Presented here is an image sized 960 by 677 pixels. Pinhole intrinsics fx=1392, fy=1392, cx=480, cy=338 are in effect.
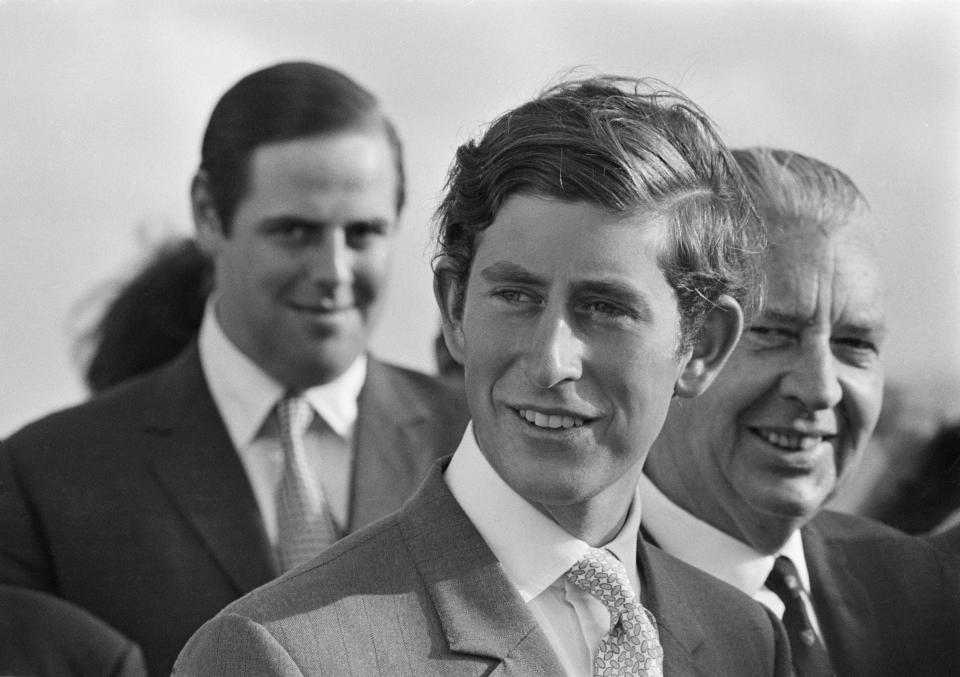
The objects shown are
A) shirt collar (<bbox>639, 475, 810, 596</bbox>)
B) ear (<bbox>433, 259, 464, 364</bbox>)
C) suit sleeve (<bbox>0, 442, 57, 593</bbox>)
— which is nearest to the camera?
ear (<bbox>433, 259, 464, 364</bbox>)

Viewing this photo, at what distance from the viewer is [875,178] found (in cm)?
253

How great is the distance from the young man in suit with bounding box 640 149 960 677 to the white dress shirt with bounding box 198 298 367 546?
530mm

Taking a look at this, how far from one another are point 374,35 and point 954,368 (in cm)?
125

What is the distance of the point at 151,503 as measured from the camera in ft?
7.48

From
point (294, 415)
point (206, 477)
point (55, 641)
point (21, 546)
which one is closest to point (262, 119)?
point (294, 415)

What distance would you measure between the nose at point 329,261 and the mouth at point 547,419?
0.96 metres

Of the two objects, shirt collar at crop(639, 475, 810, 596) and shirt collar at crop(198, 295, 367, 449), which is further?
shirt collar at crop(198, 295, 367, 449)

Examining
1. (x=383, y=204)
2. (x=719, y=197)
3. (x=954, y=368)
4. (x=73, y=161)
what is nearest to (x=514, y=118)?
(x=719, y=197)

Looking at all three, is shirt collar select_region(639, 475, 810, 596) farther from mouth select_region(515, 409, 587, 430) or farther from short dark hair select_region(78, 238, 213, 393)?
short dark hair select_region(78, 238, 213, 393)

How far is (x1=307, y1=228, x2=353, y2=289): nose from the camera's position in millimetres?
2385

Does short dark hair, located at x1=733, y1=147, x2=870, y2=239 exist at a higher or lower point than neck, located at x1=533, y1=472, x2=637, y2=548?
higher

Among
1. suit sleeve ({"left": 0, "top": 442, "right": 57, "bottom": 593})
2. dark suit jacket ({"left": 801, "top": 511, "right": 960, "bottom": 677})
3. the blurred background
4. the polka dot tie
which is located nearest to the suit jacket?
suit sleeve ({"left": 0, "top": 442, "right": 57, "bottom": 593})

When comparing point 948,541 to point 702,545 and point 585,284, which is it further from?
point 585,284

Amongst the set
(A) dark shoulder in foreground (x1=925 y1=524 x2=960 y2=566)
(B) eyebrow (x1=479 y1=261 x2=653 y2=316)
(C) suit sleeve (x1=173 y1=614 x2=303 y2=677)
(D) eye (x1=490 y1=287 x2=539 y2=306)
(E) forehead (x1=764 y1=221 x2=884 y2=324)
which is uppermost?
(B) eyebrow (x1=479 y1=261 x2=653 y2=316)
